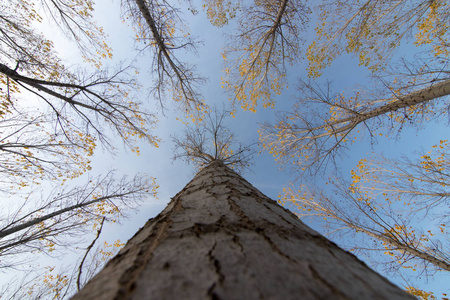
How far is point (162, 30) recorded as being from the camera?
4809mm

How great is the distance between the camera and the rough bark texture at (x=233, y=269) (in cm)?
48

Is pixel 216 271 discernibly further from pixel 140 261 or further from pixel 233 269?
pixel 140 261

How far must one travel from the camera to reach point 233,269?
0.55 metres

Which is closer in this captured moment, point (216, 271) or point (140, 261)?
point (216, 271)

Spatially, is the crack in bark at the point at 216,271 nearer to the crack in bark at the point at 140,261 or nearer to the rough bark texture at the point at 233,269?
the rough bark texture at the point at 233,269

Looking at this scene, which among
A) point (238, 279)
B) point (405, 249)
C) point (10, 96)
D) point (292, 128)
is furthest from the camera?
point (292, 128)

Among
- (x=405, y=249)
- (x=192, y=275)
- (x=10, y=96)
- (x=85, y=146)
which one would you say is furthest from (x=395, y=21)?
(x=10, y=96)

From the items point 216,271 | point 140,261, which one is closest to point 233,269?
point 216,271

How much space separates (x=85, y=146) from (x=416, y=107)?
9.56 meters

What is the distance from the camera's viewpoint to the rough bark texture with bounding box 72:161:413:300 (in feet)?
1.57

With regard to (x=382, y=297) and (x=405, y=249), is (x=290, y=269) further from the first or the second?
(x=405, y=249)

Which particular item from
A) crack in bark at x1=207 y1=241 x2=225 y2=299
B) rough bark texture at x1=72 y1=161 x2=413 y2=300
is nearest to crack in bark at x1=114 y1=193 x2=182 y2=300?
rough bark texture at x1=72 y1=161 x2=413 y2=300

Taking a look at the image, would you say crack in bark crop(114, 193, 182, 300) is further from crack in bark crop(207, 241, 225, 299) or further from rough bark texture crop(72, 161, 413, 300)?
crack in bark crop(207, 241, 225, 299)

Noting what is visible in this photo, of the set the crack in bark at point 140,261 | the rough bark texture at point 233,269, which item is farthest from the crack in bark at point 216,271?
the crack in bark at point 140,261
